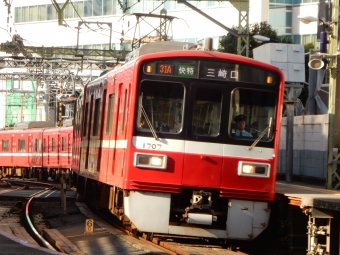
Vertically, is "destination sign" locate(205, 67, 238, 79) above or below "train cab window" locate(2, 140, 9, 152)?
above

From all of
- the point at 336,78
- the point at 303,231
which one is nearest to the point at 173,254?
the point at 303,231

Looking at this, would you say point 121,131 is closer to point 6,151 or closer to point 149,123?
point 149,123

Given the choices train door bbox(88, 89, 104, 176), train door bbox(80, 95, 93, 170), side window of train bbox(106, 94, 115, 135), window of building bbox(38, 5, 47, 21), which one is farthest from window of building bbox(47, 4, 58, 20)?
side window of train bbox(106, 94, 115, 135)

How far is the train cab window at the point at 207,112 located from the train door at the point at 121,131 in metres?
1.01

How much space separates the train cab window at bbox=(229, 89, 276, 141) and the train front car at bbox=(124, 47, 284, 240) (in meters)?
0.01

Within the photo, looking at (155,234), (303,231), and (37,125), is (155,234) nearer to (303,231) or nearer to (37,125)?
(303,231)

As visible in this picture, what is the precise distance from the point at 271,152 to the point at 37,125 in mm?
29233

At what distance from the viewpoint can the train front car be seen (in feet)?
36.4

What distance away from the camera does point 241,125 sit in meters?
11.4

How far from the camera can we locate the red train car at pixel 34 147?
1330 inches

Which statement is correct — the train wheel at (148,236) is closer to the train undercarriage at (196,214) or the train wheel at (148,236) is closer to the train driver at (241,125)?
the train undercarriage at (196,214)

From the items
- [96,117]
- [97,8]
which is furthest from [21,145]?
[96,117]

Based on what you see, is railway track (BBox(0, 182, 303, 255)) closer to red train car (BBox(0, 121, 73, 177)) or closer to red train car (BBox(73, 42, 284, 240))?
red train car (BBox(73, 42, 284, 240))

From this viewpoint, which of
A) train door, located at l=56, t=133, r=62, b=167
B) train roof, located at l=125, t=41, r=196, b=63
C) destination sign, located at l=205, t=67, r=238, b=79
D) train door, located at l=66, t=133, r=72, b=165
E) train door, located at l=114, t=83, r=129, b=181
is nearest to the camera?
destination sign, located at l=205, t=67, r=238, b=79
